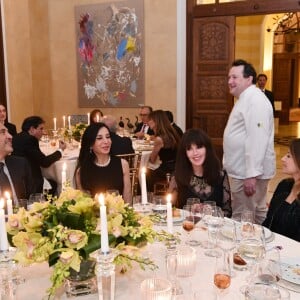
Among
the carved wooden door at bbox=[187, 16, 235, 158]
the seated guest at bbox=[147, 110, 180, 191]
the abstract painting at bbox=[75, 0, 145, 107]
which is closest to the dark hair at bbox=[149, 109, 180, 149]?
the seated guest at bbox=[147, 110, 180, 191]

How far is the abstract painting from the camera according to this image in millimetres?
7875

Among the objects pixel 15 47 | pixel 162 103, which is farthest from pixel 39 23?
pixel 162 103

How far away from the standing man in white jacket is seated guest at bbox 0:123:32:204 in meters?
1.78

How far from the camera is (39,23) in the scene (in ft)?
27.9

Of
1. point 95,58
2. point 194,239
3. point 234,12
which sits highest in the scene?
point 234,12

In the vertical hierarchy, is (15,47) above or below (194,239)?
above

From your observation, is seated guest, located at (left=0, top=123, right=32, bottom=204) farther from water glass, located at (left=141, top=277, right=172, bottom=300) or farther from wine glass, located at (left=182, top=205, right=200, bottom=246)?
water glass, located at (left=141, top=277, right=172, bottom=300)

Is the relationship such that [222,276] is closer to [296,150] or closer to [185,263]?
→ [185,263]

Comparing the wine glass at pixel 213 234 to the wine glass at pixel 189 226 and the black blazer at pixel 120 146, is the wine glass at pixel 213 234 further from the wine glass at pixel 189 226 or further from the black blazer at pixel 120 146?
the black blazer at pixel 120 146

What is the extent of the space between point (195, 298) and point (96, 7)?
748cm

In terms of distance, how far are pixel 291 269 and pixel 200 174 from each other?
141 cm

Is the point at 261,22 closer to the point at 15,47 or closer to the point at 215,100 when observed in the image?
the point at 215,100

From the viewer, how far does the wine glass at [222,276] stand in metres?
1.64

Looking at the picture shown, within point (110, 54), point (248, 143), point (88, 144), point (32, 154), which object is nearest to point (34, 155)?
point (32, 154)
